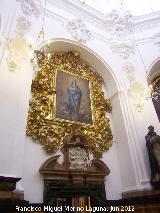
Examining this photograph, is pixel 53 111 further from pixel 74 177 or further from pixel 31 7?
pixel 31 7

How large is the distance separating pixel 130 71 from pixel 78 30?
233cm

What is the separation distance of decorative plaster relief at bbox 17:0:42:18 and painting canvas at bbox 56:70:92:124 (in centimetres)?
192

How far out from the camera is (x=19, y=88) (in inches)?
203

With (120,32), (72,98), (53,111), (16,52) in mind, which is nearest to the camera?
(16,52)

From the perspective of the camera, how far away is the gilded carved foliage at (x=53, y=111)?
5605 millimetres

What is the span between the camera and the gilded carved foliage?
18.4 ft

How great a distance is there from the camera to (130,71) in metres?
7.89

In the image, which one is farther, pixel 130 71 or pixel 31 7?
pixel 130 71

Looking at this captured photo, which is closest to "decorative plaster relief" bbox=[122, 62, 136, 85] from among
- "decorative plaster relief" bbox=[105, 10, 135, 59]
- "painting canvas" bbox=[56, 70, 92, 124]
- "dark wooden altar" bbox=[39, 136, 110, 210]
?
"decorative plaster relief" bbox=[105, 10, 135, 59]

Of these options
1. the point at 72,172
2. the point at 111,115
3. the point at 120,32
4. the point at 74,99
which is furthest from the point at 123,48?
the point at 72,172

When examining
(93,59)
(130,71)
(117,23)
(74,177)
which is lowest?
(74,177)

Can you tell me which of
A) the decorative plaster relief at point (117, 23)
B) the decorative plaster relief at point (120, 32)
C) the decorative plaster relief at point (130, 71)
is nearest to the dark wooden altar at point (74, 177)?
the decorative plaster relief at point (130, 71)

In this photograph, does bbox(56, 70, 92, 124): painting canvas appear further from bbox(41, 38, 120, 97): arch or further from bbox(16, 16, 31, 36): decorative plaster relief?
bbox(16, 16, 31, 36): decorative plaster relief

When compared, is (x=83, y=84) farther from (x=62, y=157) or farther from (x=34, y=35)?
(x=62, y=157)
